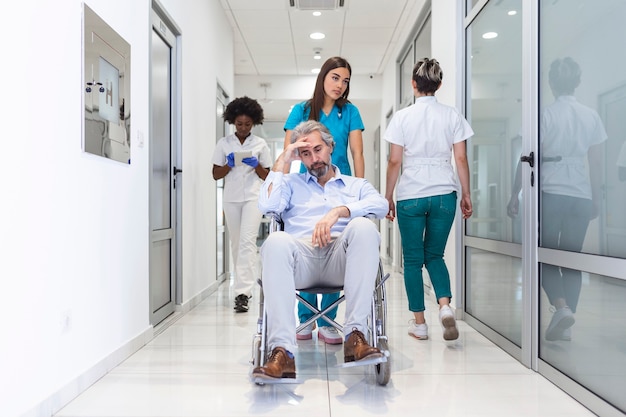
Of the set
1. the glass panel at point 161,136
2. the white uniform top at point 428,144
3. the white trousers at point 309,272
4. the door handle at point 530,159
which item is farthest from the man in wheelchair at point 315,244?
the glass panel at point 161,136

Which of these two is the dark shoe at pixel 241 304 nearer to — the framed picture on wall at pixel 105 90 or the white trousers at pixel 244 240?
the white trousers at pixel 244 240

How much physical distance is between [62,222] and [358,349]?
1.25m

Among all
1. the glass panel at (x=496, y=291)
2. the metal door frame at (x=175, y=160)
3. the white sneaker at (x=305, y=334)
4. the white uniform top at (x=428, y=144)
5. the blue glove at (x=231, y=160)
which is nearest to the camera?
the glass panel at (x=496, y=291)

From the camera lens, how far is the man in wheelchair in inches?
92.1

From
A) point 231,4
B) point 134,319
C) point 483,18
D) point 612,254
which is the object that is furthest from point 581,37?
point 231,4

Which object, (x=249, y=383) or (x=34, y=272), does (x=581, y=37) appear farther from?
(x=34, y=272)

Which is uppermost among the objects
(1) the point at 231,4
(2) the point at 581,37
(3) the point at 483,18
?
(1) the point at 231,4

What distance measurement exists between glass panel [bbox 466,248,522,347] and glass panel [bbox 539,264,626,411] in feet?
1.34

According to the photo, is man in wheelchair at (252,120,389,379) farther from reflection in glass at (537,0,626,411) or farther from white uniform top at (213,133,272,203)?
white uniform top at (213,133,272,203)

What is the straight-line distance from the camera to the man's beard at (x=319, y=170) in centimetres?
278

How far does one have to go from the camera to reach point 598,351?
2191 mm

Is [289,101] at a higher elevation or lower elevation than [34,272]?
higher

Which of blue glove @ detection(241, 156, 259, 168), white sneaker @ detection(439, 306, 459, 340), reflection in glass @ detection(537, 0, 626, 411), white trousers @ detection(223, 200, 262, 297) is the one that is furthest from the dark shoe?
reflection in glass @ detection(537, 0, 626, 411)

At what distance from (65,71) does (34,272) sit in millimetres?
804
